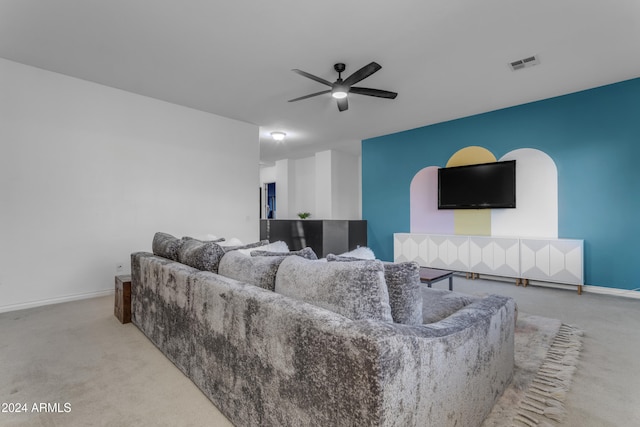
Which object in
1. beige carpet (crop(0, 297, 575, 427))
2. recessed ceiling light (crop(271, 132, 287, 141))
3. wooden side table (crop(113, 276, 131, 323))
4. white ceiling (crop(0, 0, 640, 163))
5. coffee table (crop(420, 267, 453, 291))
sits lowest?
beige carpet (crop(0, 297, 575, 427))

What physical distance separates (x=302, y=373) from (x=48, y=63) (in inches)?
171

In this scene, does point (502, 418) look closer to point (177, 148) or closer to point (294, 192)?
point (177, 148)

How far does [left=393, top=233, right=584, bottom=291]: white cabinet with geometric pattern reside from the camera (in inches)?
154

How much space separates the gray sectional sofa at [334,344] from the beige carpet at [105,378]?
11 cm

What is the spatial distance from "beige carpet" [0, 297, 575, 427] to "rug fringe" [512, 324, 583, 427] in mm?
17

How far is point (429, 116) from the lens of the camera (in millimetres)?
5059

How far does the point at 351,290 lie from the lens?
1.15m

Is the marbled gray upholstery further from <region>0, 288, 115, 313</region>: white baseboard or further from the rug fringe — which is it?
<region>0, 288, 115, 313</region>: white baseboard

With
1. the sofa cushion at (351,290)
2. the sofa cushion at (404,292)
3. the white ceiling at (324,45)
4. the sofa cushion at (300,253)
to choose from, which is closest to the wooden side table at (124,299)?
the sofa cushion at (300,253)

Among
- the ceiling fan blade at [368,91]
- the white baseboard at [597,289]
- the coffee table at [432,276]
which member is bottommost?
the white baseboard at [597,289]

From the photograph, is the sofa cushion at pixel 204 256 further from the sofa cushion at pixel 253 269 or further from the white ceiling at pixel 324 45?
the white ceiling at pixel 324 45

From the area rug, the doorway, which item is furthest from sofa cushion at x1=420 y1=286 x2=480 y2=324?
the doorway

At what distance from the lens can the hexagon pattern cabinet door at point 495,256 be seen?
4.33 meters

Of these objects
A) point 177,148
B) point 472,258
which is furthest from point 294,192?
point 472,258
